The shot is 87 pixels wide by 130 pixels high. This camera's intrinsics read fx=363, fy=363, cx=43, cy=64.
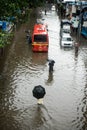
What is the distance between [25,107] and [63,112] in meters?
2.18

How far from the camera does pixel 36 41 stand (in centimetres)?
3488

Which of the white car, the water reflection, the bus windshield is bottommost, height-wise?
the water reflection

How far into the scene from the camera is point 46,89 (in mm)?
23719

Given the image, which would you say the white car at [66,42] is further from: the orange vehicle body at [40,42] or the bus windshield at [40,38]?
the bus windshield at [40,38]

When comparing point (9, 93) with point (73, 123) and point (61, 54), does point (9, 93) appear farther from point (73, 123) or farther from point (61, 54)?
point (61, 54)

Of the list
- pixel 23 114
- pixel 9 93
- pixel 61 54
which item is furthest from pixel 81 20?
pixel 23 114

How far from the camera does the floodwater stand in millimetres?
18459

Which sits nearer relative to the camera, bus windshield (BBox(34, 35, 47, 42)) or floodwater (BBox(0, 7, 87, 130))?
floodwater (BBox(0, 7, 87, 130))

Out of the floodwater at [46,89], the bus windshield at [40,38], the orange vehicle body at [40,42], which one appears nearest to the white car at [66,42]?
the floodwater at [46,89]

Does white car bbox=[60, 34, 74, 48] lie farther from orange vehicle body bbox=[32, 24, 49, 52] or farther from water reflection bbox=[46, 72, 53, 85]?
water reflection bbox=[46, 72, 53, 85]

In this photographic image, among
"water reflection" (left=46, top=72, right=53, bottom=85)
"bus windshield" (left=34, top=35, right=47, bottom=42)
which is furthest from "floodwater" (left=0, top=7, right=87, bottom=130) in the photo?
"bus windshield" (left=34, top=35, right=47, bottom=42)

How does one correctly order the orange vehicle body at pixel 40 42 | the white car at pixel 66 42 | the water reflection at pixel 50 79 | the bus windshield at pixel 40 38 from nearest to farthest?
the water reflection at pixel 50 79 → the orange vehicle body at pixel 40 42 → the bus windshield at pixel 40 38 → the white car at pixel 66 42

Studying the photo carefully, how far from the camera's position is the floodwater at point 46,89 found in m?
18.5

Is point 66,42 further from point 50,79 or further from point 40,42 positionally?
point 50,79
